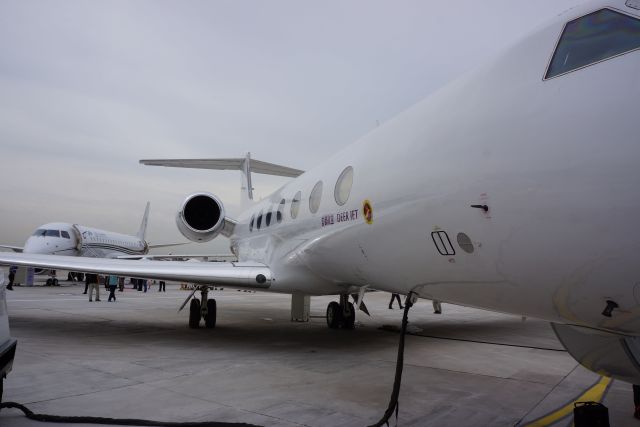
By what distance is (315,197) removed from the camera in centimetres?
691

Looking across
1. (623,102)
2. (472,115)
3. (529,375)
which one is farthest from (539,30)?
(529,375)

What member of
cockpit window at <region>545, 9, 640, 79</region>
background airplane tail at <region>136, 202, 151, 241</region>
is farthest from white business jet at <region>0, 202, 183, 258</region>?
cockpit window at <region>545, 9, 640, 79</region>

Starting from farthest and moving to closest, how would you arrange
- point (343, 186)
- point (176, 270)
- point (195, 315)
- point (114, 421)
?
point (195, 315) → point (176, 270) → point (343, 186) → point (114, 421)

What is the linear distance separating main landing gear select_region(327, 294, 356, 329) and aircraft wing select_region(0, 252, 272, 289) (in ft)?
9.02

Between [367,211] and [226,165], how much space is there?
11.4 meters

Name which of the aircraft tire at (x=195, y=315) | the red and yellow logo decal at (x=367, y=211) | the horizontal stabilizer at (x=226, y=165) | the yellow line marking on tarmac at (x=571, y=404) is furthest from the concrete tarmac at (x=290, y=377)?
the horizontal stabilizer at (x=226, y=165)

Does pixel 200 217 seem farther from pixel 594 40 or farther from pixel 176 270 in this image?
pixel 594 40

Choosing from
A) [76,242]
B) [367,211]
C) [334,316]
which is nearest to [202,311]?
[334,316]

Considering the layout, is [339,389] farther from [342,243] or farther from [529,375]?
[529,375]

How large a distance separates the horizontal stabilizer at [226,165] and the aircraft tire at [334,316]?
18.6 feet

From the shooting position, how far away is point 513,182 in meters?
2.97

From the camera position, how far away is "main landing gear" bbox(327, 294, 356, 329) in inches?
422

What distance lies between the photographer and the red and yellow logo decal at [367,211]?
484 cm

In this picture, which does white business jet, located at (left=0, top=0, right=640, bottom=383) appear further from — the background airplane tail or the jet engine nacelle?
the background airplane tail
